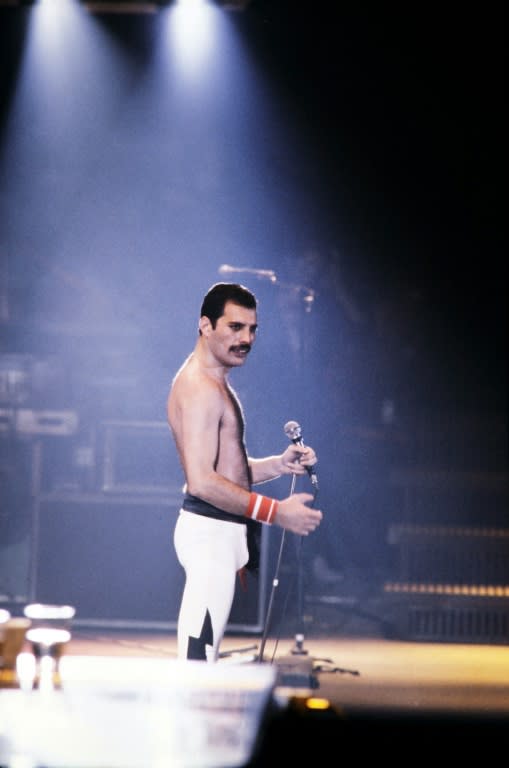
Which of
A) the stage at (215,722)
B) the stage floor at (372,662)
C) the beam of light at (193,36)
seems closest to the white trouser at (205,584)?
the stage floor at (372,662)

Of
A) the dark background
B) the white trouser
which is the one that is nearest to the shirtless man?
the white trouser

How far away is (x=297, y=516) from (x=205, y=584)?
36 cm

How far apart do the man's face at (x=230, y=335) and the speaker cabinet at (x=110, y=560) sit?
3342 millimetres

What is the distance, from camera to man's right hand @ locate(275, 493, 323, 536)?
3939 mm

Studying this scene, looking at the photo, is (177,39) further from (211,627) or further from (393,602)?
(211,627)

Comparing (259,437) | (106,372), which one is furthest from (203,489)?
(106,372)

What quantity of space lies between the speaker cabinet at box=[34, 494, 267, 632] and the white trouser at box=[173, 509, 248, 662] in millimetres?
3276

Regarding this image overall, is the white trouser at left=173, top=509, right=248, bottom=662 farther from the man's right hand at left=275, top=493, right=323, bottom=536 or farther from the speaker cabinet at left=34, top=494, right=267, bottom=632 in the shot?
the speaker cabinet at left=34, top=494, right=267, bottom=632

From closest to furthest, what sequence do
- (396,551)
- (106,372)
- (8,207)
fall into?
(396,551) < (106,372) < (8,207)

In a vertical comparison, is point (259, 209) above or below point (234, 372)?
above

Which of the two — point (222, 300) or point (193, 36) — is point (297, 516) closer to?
point (222, 300)

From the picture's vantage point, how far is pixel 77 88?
877 cm

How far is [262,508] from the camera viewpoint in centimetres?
397

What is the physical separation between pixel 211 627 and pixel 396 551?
13.3ft
